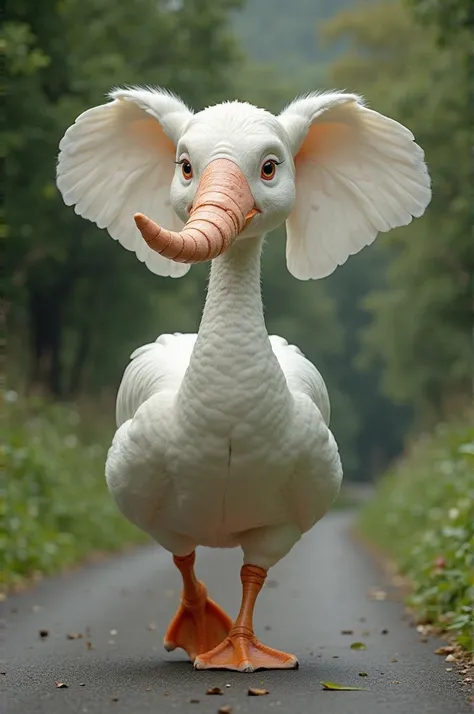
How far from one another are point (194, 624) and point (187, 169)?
2270 millimetres

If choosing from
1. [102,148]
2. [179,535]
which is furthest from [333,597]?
[102,148]

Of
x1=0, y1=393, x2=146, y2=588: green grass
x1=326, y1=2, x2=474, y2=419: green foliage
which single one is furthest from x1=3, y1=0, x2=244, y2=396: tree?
x1=326, y1=2, x2=474, y2=419: green foliage

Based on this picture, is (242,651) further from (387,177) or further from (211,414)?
(387,177)

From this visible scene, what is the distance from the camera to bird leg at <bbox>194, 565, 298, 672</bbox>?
5.20 metres

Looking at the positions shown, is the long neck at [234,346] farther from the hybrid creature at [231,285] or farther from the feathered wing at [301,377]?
the feathered wing at [301,377]

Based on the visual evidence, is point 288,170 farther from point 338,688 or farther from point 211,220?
point 338,688

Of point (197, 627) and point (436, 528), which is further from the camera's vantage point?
point (436, 528)

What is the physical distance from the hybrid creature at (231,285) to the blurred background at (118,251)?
11.3 ft

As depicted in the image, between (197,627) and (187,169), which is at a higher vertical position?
(187,169)

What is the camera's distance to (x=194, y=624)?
6.01 metres

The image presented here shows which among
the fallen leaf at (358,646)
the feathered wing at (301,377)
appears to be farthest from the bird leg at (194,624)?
the feathered wing at (301,377)

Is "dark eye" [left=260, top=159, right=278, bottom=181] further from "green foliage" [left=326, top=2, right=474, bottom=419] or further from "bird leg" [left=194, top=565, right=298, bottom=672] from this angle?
"green foliage" [left=326, top=2, right=474, bottom=419]

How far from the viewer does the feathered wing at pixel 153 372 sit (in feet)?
18.3

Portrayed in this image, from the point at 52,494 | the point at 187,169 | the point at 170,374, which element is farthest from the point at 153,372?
the point at 52,494
